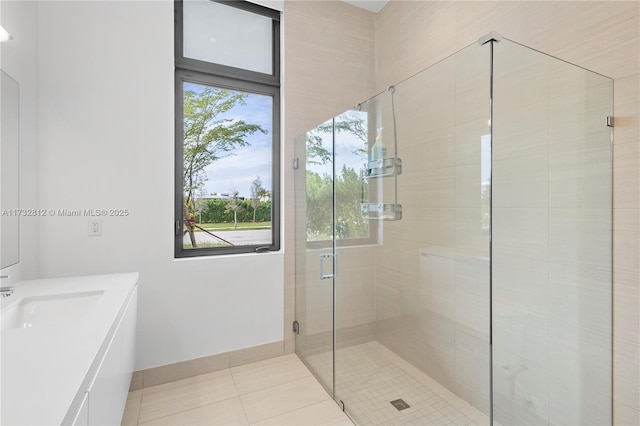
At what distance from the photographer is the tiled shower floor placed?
1351 millimetres

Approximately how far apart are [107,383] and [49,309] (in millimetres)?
612

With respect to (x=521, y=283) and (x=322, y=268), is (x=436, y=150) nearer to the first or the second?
(x=521, y=283)

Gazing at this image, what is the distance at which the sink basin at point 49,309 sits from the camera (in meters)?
1.22

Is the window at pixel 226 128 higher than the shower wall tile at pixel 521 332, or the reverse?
the window at pixel 226 128

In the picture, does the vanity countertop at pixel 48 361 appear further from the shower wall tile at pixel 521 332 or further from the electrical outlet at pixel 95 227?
the shower wall tile at pixel 521 332

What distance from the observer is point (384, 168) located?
161 cm

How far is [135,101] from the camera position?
6.34 feet

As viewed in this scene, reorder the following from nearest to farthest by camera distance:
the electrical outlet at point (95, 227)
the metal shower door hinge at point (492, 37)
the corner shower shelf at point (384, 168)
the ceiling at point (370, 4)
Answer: the metal shower door hinge at point (492, 37) < the corner shower shelf at point (384, 168) < the electrical outlet at point (95, 227) < the ceiling at point (370, 4)

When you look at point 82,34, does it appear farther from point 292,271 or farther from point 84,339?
point 292,271

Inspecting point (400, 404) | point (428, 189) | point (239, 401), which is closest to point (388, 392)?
point (400, 404)

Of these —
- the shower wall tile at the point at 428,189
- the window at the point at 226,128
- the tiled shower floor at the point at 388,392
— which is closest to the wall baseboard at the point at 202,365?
the tiled shower floor at the point at 388,392

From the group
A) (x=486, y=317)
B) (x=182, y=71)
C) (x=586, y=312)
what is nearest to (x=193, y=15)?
(x=182, y=71)

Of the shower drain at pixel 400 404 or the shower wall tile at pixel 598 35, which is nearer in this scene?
the shower wall tile at pixel 598 35

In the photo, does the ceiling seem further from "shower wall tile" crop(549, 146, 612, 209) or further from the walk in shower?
"shower wall tile" crop(549, 146, 612, 209)
